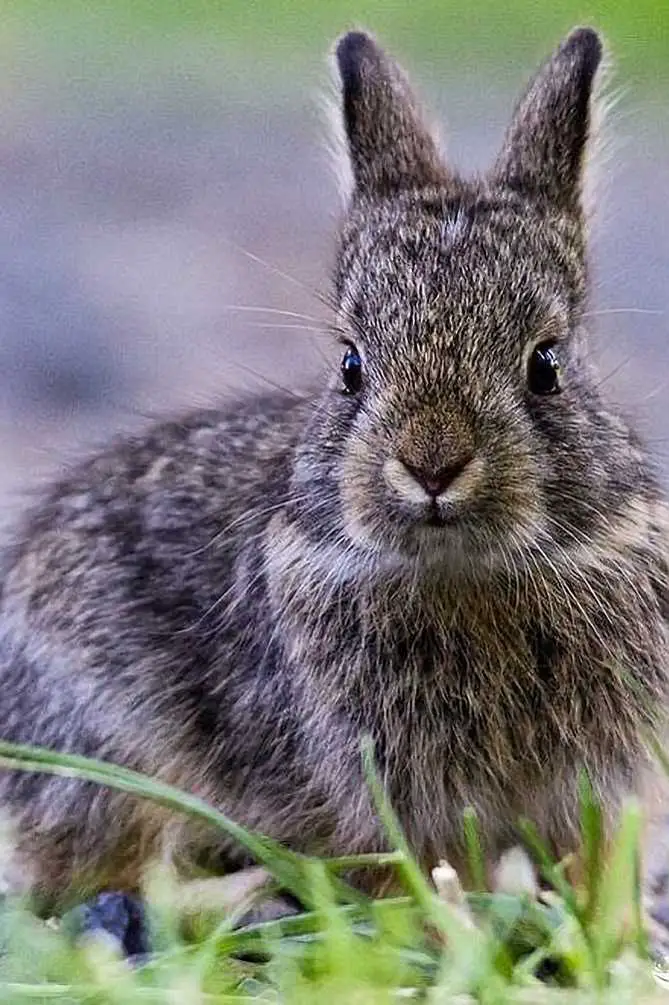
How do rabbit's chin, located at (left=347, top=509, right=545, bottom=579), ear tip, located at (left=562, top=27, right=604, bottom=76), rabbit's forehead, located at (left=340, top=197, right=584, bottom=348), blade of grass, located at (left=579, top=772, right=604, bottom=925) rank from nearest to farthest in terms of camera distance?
blade of grass, located at (left=579, top=772, right=604, bottom=925), rabbit's chin, located at (left=347, top=509, right=545, bottom=579), rabbit's forehead, located at (left=340, top=197, right=584, bottom=348), ear tip, located at (left=562, top=27, right=604, bottom=76)

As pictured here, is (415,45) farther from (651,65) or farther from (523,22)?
(651,65)

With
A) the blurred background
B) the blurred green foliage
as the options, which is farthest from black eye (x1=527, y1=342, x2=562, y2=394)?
the blurred green foliage

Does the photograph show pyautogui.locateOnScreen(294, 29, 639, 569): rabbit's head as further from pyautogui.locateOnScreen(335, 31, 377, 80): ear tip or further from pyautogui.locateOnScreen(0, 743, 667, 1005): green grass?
pyautogui.locateOnScreen(0, 743, 667, 1005): green grass

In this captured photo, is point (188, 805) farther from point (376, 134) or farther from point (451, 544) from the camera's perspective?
point (376, 134)

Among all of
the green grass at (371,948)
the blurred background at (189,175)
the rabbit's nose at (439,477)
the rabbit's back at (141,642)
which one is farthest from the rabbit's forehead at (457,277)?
the blurred background at (189,175)

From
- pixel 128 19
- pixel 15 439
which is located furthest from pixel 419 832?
pixel 128 19

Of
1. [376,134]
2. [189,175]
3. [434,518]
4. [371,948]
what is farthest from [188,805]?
[189,175]

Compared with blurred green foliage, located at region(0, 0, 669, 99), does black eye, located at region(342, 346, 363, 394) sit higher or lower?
lower
